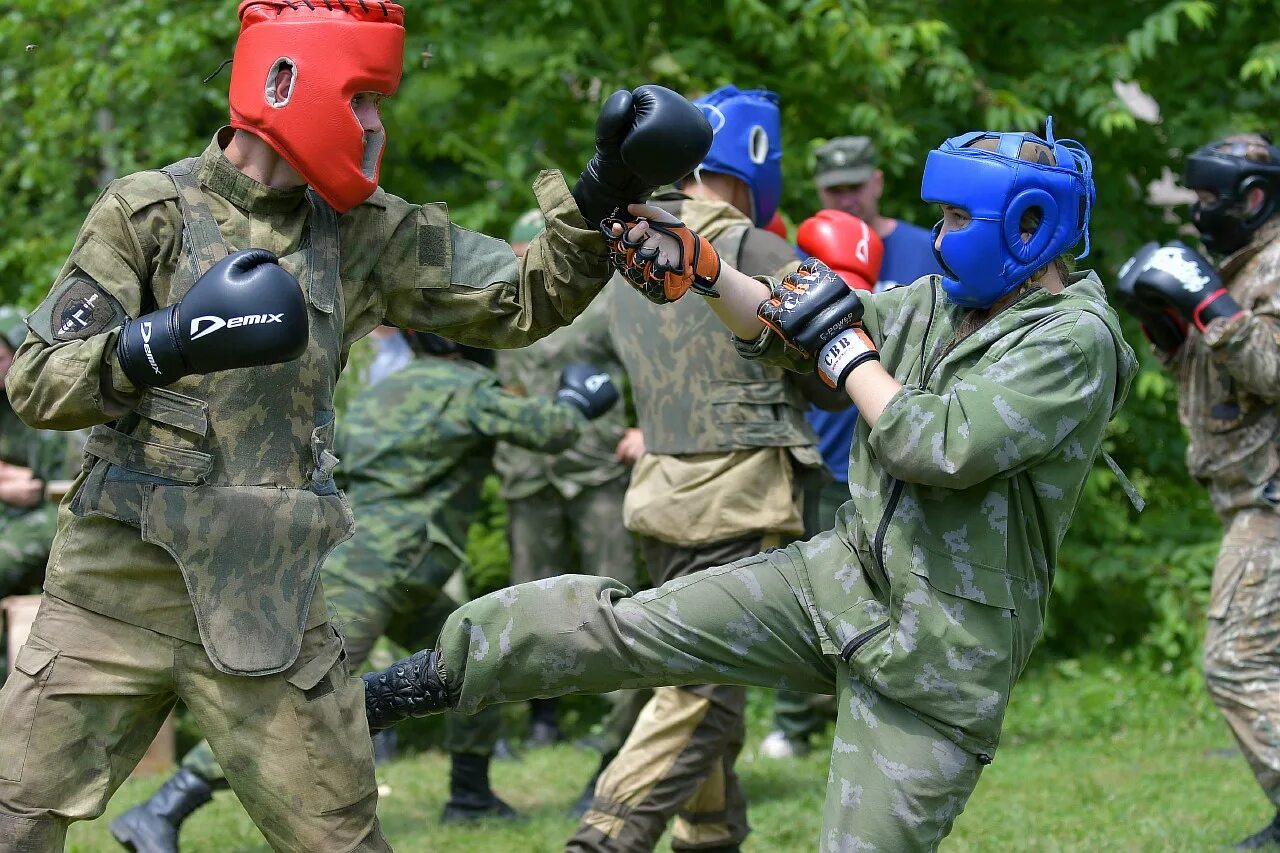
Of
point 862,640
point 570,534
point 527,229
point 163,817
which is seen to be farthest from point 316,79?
point 570,534

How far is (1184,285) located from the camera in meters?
5.59

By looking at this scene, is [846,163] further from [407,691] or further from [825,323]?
[407,691]

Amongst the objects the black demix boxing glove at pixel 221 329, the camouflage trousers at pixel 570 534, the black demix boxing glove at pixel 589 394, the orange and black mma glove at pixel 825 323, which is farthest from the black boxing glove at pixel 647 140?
the camouflage trousers at pixel 570 534

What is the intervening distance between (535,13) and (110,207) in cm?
607

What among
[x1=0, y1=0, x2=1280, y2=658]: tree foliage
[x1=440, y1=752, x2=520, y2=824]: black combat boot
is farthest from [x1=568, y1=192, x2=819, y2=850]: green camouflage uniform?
[x1=0, y1=0, x2=1280, y2=658]: tree foliage

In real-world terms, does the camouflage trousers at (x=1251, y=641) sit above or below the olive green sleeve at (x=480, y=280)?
below

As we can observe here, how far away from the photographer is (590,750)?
8.07 meters

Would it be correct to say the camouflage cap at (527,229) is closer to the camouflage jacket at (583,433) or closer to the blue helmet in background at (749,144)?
the camouflage jacket at (583,433)

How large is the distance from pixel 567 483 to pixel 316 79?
4447mm

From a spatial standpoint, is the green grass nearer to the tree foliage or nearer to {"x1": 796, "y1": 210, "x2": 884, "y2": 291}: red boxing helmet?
the tree foliage

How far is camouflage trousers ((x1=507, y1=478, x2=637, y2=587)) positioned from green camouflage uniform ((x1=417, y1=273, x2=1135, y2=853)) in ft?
12.9

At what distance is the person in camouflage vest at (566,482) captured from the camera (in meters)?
7.66

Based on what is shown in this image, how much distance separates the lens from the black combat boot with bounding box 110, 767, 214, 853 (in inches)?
221

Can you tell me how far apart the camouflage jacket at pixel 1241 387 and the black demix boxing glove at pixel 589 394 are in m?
2.21
